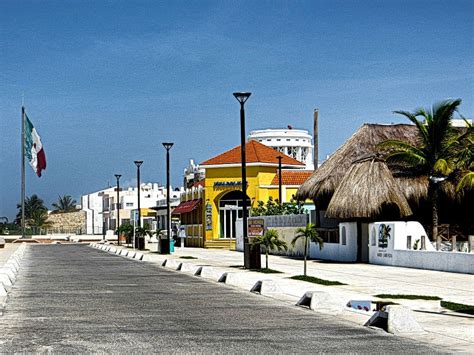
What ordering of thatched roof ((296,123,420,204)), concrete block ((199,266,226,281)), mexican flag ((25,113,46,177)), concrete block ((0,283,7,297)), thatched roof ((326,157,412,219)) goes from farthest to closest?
1. mexican flag ((25,113,46,177))
2. thatched roof ((296,123,420,204))
3. thatched roof ((326,157,412,219))
4. concrete block ((199,266,226,281))
5. concrete block ((0,283,7,297))

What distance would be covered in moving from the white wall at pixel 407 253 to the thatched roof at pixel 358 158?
4.39m

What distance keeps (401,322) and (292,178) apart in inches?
2123

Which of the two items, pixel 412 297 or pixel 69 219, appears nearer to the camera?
pixel 412 297

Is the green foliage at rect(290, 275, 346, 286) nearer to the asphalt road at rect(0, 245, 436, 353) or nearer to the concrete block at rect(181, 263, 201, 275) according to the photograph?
the asphalt road at rect(0, 245, 436, 353)

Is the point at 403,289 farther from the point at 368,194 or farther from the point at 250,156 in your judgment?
the point at 250,156

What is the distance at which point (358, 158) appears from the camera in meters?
42.4

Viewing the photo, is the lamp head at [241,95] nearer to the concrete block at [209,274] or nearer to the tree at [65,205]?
the concrete block at [209,274]

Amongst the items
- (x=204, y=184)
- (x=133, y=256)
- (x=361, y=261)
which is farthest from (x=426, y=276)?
(x=204, y=184)

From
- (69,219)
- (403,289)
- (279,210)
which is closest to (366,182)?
(403,289)

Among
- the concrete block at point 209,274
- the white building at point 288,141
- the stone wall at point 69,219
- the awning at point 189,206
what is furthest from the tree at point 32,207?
the concrete block at point 209,274

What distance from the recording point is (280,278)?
89.1 ft

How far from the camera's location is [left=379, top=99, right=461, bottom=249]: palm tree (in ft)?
128

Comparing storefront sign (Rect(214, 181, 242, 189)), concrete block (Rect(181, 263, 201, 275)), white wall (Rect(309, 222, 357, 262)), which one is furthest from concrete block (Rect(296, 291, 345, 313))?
storefront sign (Rect(214, 181, 242, 189))

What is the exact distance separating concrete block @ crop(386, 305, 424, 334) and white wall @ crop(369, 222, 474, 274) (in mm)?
15554
